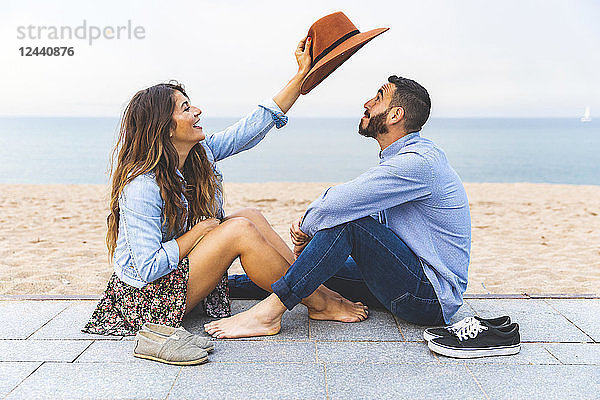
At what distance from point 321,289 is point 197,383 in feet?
3.35

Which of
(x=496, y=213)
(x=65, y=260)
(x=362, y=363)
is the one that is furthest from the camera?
(x=496, y=213)

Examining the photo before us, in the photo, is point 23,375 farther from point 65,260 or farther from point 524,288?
point 524,288

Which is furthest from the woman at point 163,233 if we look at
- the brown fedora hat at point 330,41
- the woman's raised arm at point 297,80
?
the brown fedora hat at point 330,41

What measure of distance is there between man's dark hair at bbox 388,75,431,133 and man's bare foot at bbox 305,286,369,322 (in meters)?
0.98

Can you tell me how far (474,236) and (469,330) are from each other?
4293 mm

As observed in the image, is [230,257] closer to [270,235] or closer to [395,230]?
[270,235]

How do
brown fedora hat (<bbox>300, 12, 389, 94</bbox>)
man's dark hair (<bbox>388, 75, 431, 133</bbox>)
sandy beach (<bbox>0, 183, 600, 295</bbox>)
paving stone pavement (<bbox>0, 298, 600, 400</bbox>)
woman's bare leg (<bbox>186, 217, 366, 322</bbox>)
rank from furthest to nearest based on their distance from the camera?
sandy beach (<bbox>0, 183, 600, 295</bbox>), brown fedora hat (<bbox>300, 12, 389, 94</bbox>), man's dark hair (<bbox>388, 75, 431, 133</bbox>), woman's bare leg (<bbox>186, 217, 366, 322</bbox>), paving stone pavement (<bbox>0, 298, 600, 400</bbox>)

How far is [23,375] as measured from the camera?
2.72m

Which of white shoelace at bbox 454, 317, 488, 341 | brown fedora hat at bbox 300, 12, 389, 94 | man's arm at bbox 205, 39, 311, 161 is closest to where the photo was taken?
white shoelace at bbox 454, 317, 488, 341

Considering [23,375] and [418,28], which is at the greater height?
[418,28]

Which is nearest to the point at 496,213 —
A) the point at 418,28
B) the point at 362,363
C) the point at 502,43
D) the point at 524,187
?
the point at 524,187

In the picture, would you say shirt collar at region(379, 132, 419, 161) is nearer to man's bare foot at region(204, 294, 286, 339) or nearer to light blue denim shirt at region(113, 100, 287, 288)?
man's bare foot at region(204, 294, 286, 339)

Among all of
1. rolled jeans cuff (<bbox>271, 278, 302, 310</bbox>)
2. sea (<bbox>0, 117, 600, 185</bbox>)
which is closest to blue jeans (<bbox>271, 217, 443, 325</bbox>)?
rolled jeans cuff (<bbox>271, 278, 302, 310</bbox>)

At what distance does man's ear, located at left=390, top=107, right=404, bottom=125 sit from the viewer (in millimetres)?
3201
